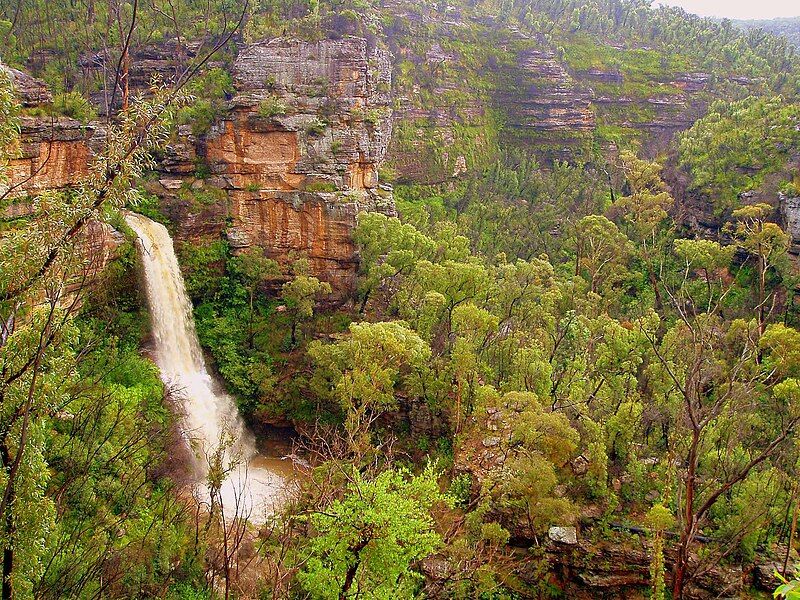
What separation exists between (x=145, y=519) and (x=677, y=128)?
171 feet

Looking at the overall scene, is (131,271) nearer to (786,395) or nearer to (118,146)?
(118,146)

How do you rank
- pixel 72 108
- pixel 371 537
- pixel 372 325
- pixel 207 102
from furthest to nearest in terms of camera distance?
pixel 207 102
pixel 72 108
pixel 372 325
pixel 371 537

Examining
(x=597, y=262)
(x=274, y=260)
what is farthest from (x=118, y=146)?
(x=597, y=262)

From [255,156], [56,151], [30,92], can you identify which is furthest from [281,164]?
[30,92]

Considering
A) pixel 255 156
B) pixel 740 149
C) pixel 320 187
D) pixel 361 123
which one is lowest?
pixel 320 187

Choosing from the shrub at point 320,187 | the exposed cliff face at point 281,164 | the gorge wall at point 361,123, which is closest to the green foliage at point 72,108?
the gorge wall at point 361,123

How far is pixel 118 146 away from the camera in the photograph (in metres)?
6.02

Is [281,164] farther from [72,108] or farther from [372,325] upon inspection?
[372,325]

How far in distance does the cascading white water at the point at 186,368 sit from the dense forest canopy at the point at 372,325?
0.32 meters

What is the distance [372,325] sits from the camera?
64.6 feet

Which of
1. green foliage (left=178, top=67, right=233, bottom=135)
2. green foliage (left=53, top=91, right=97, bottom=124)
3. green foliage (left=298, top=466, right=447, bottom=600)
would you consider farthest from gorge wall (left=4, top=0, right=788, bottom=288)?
green foliage (left=298, top=466, right=447, bottom=600)

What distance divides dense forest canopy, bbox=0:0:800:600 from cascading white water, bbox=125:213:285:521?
319 millimetres

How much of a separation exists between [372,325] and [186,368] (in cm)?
940

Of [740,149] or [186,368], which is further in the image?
[740,149]
